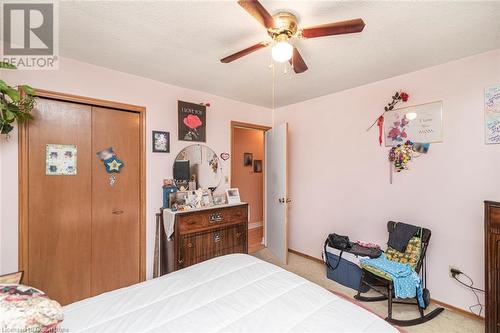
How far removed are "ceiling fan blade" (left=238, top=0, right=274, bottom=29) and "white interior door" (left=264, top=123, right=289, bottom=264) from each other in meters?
1.99

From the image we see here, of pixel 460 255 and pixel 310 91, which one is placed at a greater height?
pixel 310 91

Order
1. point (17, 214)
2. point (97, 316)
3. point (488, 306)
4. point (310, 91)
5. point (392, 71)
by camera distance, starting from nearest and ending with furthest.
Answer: point (97, 316) < point (488, 306) < point (17, 214) < point (392, 71) < point (310, 91)

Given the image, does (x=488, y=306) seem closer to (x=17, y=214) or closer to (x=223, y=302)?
(x=223, y=302)

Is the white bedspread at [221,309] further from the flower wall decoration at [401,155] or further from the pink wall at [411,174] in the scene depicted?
the flower wall decoration at [401,155]

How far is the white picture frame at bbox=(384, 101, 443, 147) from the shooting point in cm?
229

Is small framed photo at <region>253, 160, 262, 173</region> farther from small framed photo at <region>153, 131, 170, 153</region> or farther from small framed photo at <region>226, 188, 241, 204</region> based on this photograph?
small framed photo at <region>153, 131, 170, 153</region>

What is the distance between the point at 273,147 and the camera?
11.8 ft

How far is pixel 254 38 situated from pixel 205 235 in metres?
2.03

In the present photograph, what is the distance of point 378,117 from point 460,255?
1.60 m

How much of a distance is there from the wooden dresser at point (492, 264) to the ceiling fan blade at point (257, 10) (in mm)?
2104

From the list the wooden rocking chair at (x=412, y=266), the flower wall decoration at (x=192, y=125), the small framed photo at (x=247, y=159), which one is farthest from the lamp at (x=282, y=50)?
the small framed photo at (x=247, y=159)

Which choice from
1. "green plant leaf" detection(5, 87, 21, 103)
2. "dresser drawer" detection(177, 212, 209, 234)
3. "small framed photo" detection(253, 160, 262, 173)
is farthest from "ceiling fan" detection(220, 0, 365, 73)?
"small framed photo" detection(253, 160, 262, 173)

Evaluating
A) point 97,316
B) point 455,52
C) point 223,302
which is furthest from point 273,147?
point 97,316

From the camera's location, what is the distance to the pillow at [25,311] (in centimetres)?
73
